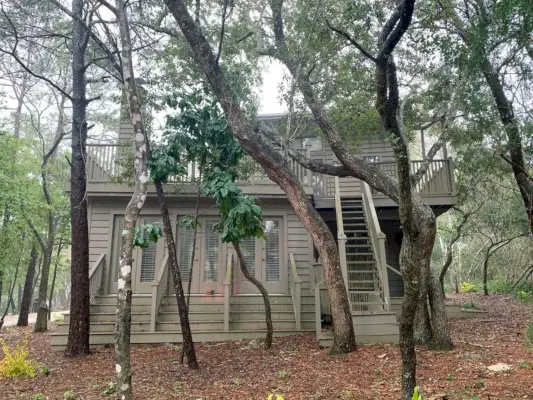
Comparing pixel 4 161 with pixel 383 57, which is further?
pixel 4 161

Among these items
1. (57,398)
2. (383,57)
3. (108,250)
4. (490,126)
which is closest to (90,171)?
(108,250)

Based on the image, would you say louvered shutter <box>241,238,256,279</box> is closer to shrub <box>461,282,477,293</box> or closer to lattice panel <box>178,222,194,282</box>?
lattice panel <box>178,222,194,282</box>

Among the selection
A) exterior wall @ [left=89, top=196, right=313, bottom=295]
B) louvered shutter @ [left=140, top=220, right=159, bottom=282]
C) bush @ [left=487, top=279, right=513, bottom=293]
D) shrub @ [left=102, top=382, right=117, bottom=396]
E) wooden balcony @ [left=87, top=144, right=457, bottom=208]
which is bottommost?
shrub @ [left=102, top=382, right=117, bottom=396]

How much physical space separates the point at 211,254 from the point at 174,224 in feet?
4.27

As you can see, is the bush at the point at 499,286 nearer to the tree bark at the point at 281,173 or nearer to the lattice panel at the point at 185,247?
the tree bark at the point at 281,173

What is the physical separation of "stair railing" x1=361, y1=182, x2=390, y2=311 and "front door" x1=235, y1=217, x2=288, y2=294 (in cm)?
242

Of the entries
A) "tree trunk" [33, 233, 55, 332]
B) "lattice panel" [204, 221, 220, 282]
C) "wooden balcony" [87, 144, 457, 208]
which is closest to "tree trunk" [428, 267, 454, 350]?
"wooden balcony" [87, 144, 457, 208]

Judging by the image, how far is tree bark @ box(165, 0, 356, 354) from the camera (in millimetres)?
7035

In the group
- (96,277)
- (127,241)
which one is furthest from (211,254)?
(127,241)

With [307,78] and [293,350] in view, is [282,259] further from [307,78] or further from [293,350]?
[307,78]

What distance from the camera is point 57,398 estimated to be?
5.48 metres

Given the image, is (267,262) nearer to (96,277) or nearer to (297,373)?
(96,277)

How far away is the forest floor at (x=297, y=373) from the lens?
4996 millimetres

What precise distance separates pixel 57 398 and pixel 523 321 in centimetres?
978
